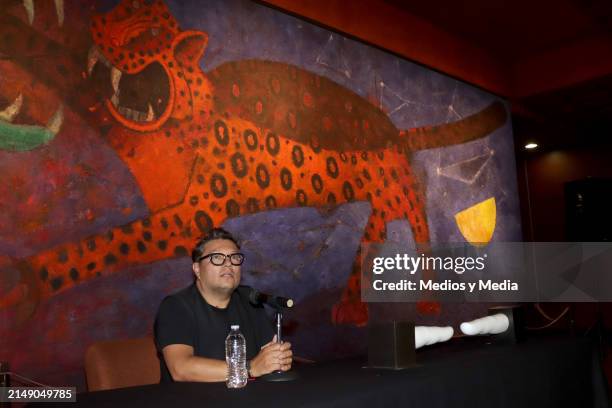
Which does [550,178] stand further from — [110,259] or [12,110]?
[12,110]

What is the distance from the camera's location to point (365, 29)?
4672 millimetres

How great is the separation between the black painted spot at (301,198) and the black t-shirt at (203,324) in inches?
51.1

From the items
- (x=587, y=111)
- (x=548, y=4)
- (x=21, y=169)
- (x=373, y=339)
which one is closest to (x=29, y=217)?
(x=21, y=169)

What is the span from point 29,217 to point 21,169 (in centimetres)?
23

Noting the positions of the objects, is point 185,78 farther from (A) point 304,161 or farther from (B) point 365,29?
(B) point 365,29

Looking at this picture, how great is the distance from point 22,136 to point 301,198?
1.85 m

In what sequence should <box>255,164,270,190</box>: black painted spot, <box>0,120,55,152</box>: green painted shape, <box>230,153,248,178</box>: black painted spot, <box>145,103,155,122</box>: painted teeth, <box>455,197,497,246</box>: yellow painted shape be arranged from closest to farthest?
<box>0,120,55,152</box>: green painted shape → <box>145,103,155,122</box>: painted teeth → <box>230,153,248,178</box>: black painted spot → <box>255,164,270,190</box>: black painted spot → <box>455,197,497,246</box>: yellow painted shape

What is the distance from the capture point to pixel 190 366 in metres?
2.12

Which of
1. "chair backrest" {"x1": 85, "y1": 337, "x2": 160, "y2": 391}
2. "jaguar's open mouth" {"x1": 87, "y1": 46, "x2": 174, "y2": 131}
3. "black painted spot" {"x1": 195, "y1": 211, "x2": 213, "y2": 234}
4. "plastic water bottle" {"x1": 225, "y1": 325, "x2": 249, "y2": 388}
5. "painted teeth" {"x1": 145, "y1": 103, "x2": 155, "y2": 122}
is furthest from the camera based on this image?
"black painted spot" {"x1": 195, "y1": 211, "x2": 213, "y2": 234}

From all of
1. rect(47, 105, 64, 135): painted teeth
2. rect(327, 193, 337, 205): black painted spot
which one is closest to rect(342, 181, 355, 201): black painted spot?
rect(327, 193, 337, 205): black painted spot

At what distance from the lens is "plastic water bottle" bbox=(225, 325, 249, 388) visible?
1865 millimetres

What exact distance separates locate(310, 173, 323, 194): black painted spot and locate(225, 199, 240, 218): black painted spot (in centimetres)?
69

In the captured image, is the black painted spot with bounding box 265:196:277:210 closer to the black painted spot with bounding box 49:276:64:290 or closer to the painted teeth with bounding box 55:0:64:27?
the black painted spot with bounding box 49:276:64:290

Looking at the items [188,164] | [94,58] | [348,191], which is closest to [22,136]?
[94,58]
